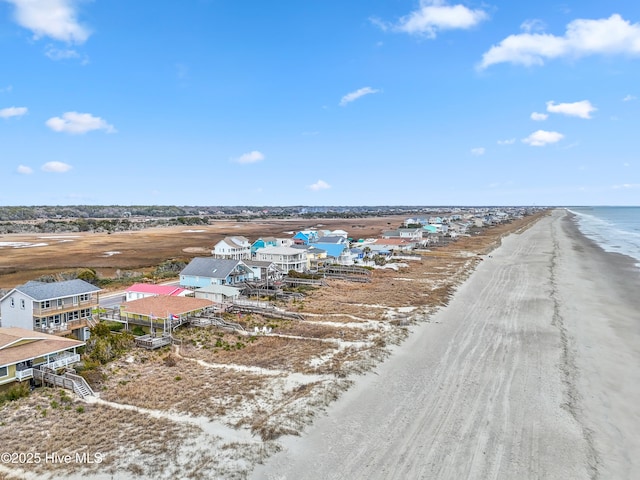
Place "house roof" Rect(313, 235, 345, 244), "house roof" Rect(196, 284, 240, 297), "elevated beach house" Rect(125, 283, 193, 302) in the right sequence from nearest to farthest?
"elevated beach house" Rect(125, 283, 193, 302) < "house roof" Rect(196, 284, 240, 297) < "house roof" Rect(313, 235, 345, 244)

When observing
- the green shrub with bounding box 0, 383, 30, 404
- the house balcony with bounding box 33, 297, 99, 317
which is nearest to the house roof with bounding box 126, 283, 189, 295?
the house balcony with bounding box 33, 297, 99, 317

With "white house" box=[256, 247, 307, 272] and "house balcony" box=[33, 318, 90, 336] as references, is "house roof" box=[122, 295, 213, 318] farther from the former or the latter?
"white house" box=[256, 247, 307, 272]

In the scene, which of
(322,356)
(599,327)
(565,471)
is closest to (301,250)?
(322,356)

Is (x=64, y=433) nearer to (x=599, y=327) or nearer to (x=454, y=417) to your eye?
(x=454, y=417)

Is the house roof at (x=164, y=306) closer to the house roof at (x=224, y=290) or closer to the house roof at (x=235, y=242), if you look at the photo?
the house roof at (x=224, y=290)

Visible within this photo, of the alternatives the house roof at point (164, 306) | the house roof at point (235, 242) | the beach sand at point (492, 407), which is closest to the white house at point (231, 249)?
the house roof at point (235, 242)
